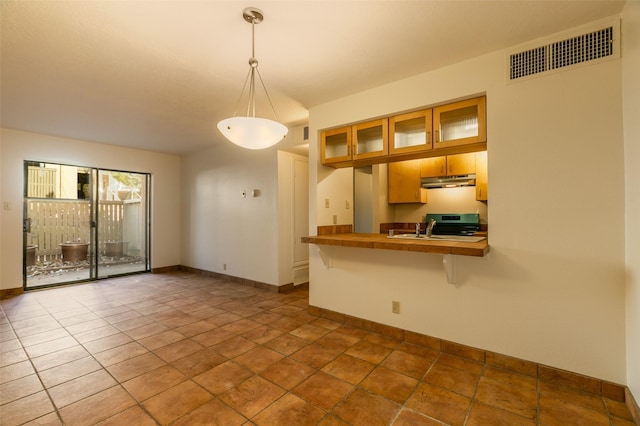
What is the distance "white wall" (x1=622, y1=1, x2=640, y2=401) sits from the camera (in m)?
1.71

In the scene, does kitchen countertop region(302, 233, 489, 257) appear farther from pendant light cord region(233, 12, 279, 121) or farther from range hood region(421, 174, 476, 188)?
range hood region(421, 174, 476, 188)

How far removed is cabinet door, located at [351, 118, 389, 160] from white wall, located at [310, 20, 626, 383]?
0.28 metres

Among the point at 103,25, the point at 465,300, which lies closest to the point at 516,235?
the point at 465,300

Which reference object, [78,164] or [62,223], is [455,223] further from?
[62,223]

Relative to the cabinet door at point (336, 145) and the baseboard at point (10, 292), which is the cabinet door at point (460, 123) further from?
the baseboard at point (10, 292)

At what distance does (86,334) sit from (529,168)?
14.3 ft

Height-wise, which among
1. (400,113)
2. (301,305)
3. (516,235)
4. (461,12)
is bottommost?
(301,305)

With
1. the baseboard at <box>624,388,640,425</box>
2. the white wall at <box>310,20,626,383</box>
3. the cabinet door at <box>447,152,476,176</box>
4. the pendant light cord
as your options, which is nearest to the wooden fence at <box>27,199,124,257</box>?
the pendant light cord

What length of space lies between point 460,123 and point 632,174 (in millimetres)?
1171

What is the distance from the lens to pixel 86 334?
2947mm

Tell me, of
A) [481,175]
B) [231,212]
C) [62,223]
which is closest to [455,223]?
[481,175]

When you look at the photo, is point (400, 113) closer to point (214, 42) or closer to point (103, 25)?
point (214, 42)

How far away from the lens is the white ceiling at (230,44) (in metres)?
1.83

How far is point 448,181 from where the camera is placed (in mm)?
4379
